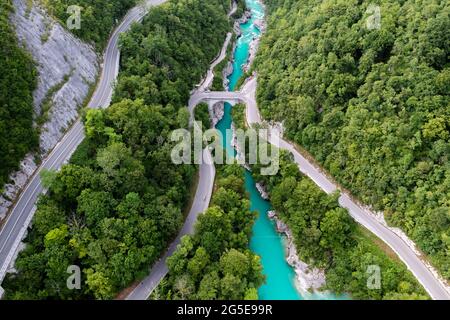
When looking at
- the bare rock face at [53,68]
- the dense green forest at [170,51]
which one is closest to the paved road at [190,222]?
the dense green forest at [170,51]

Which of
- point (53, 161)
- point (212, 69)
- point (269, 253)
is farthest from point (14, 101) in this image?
point (212, 69)

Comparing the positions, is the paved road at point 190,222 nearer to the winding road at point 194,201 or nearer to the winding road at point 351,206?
the winding road at point 194,201

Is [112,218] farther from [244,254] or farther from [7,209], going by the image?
[244,254]

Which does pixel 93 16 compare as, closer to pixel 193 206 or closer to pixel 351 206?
pixel 193 206

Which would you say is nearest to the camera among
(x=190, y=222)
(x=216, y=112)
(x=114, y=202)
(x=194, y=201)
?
(x=114, y=202)

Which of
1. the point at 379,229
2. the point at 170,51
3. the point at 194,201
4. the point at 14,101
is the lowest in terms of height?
the point at 379,229

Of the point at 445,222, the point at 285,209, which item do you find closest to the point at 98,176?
the point at 285,209

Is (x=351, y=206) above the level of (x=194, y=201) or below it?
above
